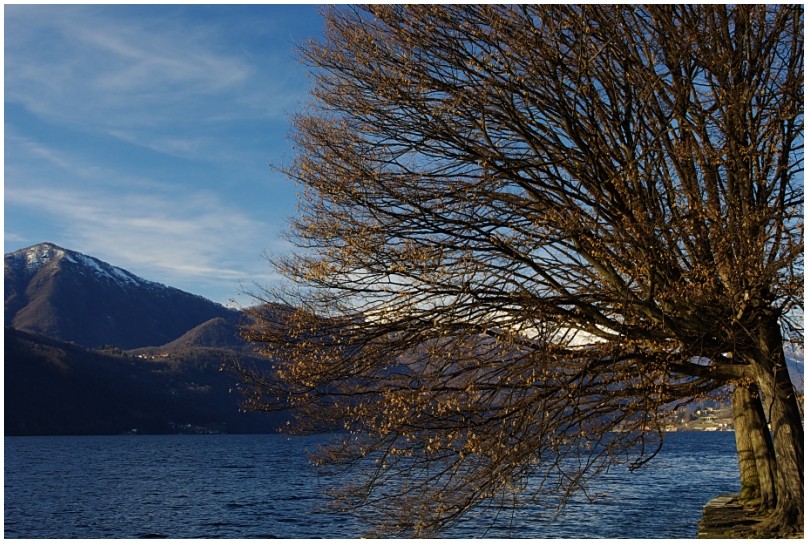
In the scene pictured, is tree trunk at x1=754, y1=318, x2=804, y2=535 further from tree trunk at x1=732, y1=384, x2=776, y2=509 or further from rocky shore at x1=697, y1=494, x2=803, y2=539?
tree trunk at x1=732, y1=384, x2=776, y2=509

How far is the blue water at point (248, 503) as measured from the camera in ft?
119

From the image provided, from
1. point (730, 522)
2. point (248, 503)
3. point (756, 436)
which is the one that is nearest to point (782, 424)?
point (756, 436)

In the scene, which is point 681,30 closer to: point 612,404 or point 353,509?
point 612,404

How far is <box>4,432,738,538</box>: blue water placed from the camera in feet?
119

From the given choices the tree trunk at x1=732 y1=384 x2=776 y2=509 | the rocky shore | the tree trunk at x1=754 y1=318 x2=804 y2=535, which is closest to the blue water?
the rocky shore

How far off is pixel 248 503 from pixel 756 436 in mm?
45727

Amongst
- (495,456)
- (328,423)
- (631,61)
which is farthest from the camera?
(328,423)

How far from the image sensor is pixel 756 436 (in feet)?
51.8

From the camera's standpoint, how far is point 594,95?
45.5 feet

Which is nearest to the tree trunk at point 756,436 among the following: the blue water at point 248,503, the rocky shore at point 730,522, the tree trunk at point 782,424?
the rocky shore at point 730,522

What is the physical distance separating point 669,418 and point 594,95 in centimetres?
588

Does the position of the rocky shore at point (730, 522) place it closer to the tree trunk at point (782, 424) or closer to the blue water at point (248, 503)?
the tree trunk at point (782, 424)

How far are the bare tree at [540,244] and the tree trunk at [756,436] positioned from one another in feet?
5.32

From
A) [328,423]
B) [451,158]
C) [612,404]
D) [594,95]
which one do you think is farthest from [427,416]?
[594,95]
